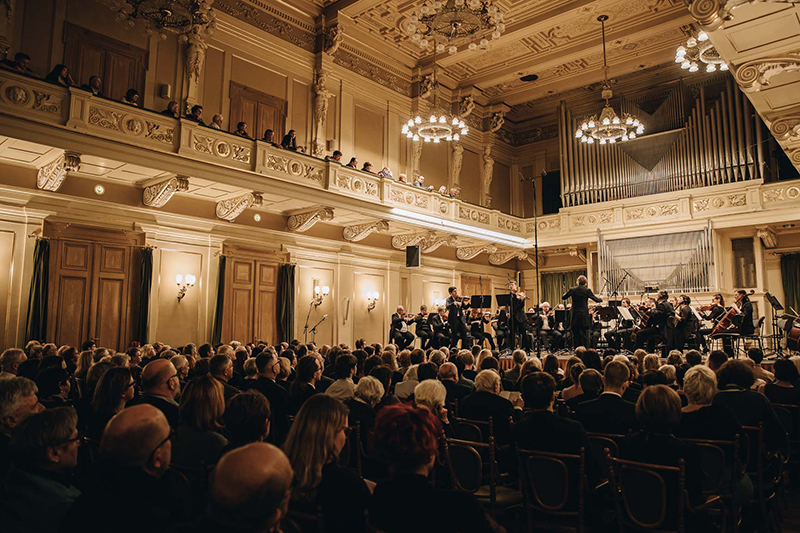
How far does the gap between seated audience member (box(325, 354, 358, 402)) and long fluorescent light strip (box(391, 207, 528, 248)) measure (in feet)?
29.3

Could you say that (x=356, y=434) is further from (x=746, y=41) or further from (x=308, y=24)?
(x=308, y=24)

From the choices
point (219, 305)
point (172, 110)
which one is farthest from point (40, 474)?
point (219, 305)

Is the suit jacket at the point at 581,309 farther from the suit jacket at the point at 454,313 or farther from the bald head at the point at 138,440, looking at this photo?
the bald head at the point at 138,440

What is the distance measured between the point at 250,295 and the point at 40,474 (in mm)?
10455

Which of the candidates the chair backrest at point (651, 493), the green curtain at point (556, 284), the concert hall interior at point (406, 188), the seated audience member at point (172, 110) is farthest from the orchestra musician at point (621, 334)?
the seated audience member at point (172, 110)

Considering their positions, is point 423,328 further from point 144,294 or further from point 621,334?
point 144,294

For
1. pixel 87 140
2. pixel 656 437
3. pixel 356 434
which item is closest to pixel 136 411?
pixel 356 434

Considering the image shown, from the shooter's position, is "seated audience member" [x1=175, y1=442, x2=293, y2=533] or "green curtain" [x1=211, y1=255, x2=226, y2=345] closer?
"seated audience member" [x1=175, y1=442, x2=293, y2=533]

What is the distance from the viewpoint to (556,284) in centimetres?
1914

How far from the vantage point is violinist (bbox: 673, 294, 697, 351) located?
10477 mm

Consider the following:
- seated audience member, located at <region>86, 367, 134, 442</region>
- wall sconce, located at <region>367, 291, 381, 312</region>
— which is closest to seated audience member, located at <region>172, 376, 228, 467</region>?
seated audience member, located at <region>86, 367, 134, 442</region>

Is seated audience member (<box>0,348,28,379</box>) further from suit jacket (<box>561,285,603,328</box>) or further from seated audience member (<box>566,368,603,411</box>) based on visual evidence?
suit jacket (<box>561,285,603,328</box>)

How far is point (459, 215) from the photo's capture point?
51.2 feet

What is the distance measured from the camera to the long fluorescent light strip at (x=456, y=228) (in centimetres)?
1404
